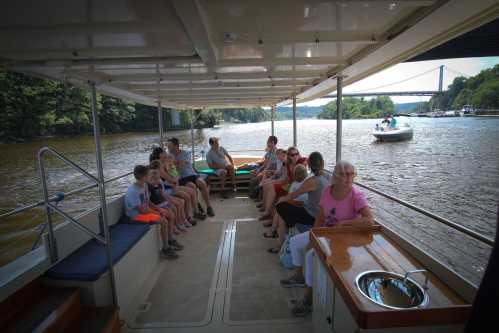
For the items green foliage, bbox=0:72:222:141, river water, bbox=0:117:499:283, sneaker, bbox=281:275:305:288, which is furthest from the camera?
green foliage, bbox=0:72:222:141

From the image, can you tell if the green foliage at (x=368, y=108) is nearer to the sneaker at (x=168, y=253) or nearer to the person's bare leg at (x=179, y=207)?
the person's bare leg at (x=179, y=207)

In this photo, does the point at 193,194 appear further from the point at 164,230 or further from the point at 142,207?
the point at 142,207

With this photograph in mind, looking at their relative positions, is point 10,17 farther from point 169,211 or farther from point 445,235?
point 445,235

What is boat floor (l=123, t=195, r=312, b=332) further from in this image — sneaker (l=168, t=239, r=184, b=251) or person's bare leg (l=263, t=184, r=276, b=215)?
person's bare leg (l=263, t=184, r=276, b=215)

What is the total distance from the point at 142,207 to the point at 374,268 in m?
2.19

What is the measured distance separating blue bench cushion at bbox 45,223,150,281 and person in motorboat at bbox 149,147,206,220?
117cm

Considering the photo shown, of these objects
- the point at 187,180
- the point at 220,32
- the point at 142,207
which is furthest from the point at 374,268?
the point at 187,180

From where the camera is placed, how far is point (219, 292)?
7.71 feet

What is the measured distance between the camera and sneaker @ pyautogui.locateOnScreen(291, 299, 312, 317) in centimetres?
206

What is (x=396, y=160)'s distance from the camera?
19.2 metres

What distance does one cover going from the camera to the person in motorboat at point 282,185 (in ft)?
11.4

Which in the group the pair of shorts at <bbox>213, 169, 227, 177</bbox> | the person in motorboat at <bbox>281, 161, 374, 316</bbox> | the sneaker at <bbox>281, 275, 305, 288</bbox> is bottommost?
the sneaker at <bbox>281, 275, 305, 288</bbox>

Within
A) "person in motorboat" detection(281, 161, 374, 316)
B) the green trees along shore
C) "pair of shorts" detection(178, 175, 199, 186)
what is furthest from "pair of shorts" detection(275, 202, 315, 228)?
the green trees along shore

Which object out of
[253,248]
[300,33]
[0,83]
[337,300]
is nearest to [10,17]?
[300,33]
